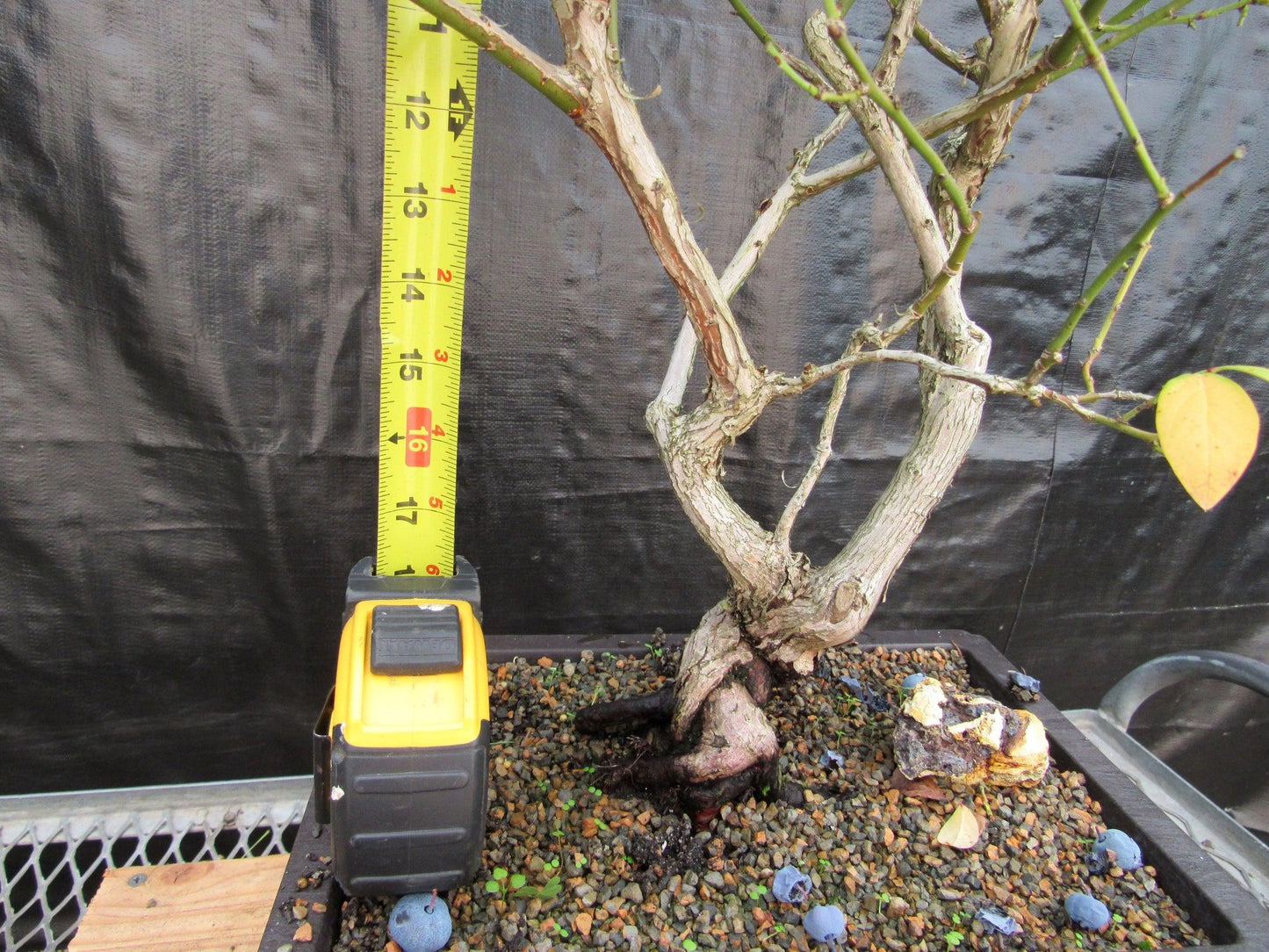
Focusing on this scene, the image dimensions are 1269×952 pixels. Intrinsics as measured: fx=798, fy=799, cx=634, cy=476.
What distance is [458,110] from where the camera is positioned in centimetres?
87

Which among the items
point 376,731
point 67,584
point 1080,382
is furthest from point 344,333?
point 1080,382

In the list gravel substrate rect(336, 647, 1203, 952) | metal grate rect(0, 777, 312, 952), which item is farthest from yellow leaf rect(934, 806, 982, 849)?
metal grate rect(0, 777, 312, 952)

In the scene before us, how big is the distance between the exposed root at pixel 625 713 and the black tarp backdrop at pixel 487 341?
1.46 ft

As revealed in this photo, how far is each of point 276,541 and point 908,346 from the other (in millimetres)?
1074

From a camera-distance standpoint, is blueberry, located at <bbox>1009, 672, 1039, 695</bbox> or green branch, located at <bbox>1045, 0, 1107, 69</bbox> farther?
blueberry, located at <bbox>1009, 672, 1039, 695</bbox>

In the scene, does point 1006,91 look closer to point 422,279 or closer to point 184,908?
point 422,279

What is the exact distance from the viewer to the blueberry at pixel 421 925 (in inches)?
27.1

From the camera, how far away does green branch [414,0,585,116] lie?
621 millimetres

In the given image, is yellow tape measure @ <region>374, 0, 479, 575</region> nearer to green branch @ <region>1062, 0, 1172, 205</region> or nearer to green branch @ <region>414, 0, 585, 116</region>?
green branch @ <region>414, 0, 585, 116</region>

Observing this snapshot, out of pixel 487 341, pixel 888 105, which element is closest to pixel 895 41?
pixel 888 105

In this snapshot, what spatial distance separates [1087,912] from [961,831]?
126 millimetres

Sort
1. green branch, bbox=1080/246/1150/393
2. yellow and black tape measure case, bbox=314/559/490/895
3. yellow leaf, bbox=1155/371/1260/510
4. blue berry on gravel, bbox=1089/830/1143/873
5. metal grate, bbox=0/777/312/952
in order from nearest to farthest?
yellow leaf, bbox=1155/371/1260/510 < green branch, bbox=1080/246/1150/393 < yellow and black tape measure case, bbox=314/559/490/895 < blue berry on gravel, bbox=1089/830/1143/873 < metal grate, bbox=0/777/312/952

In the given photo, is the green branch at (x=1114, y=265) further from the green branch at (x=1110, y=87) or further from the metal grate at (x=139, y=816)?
the metal grate at (x=139, y=816)

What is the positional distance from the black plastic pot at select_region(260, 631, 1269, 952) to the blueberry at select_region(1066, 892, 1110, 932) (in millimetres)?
87
